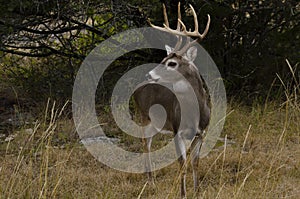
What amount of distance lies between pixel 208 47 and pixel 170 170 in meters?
2.97

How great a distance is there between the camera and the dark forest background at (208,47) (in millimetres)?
7227

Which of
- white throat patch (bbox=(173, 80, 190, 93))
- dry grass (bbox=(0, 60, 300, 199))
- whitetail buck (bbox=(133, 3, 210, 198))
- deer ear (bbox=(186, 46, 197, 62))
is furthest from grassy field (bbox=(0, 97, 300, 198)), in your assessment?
deer ear (bbox=(186, 46, 197, 62))

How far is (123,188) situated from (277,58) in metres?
4.05

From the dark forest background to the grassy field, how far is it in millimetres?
1125

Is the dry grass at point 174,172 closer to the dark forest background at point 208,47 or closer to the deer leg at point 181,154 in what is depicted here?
the deer leg at point 181,154

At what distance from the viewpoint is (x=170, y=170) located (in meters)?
5.21

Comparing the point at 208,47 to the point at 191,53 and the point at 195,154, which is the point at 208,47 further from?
the point at 195,154

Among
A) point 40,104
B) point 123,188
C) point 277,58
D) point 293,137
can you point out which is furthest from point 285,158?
point 40,104

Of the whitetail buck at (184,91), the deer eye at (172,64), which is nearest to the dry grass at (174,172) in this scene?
the whitetail buck at (184,91)

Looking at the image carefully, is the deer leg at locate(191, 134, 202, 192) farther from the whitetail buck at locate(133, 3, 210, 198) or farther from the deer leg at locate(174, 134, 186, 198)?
the deer leg at locate(174, 134, 186, 198)

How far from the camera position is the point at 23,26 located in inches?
269

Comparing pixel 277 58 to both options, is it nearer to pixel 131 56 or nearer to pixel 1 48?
pixel 131 56

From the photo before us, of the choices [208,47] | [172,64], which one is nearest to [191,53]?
[172,64]

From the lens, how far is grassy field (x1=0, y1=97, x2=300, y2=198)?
4195 mm
